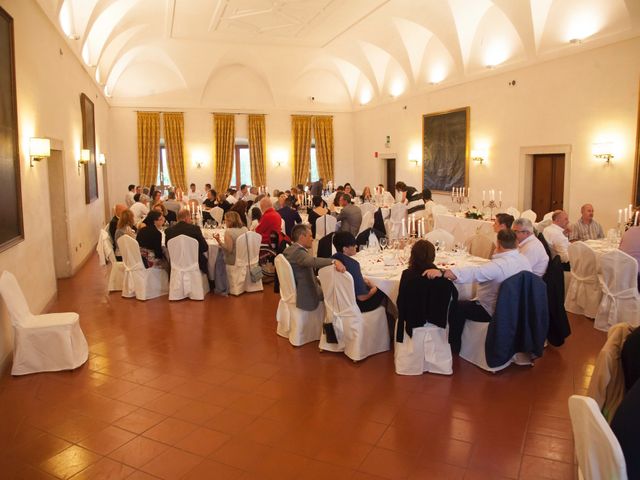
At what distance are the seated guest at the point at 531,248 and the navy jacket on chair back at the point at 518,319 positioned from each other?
729mm

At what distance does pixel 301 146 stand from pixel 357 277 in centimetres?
1549

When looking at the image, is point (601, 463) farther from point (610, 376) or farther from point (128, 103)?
point (128, 103)

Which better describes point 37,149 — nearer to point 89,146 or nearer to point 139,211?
point 139,211

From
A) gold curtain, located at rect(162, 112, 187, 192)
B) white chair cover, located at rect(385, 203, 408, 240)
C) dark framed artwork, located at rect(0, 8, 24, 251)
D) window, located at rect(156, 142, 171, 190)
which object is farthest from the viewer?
window, located at rect(156, 142, 171, 190)

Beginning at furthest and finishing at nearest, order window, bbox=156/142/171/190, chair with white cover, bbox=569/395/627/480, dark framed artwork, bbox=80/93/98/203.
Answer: window, bbox=156/142/171/190 < dark framed artwork, bbox=80/93/98/203 < chair with white cover, bbox=569/395/627/480

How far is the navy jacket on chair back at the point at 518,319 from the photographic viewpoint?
4.78m

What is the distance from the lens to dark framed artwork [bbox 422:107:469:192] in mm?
13766

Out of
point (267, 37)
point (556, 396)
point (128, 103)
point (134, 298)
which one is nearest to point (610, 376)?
point (556, 396)

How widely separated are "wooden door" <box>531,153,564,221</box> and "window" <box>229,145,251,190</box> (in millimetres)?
11184

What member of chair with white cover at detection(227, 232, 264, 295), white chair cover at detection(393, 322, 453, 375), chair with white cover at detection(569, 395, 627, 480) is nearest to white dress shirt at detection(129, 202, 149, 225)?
chair with white cover at detection(227, 232, 264, 295)

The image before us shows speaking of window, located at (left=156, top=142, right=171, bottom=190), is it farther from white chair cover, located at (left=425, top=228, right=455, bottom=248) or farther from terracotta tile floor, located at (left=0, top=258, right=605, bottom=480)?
white chair cover, located at (left=425, top=228, right=455, bottom=248)

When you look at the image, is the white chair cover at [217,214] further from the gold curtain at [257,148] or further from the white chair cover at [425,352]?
the white chair cover at [425,352]

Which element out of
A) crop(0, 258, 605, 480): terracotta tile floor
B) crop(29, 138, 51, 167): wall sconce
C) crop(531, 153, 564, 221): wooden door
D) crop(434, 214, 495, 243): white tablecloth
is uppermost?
crop(29, 138, 51, 167): wall sconce

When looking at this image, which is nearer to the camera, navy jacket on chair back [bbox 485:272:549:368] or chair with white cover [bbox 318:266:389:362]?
navy jacket on chair back [bbox 485:272:549:368]
